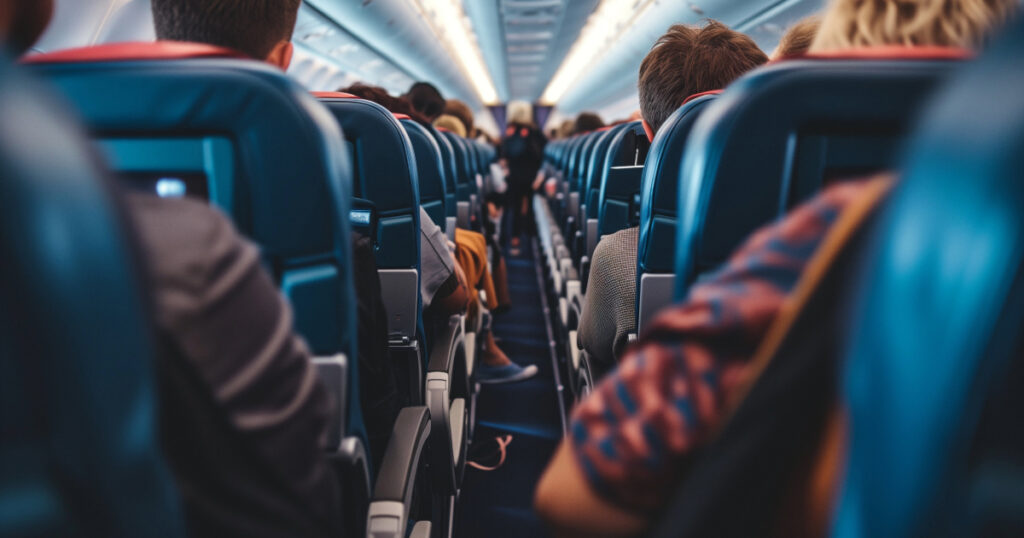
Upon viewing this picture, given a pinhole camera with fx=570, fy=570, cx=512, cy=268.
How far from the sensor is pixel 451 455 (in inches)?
76.2

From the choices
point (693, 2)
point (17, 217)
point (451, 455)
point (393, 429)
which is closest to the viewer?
point (17, 217)

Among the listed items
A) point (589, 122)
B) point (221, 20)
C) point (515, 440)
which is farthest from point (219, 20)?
point (589, 122)

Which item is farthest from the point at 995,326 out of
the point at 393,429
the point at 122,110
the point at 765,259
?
the point at 393,429

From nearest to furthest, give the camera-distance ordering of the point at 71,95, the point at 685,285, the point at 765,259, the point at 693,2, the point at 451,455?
the point at 765,259
the point at 71,95
the point at 685,285
the point at 451,455
the point at 693,2

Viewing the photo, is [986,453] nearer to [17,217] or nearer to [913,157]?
[913,157]

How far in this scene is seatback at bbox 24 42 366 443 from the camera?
31.9 inches

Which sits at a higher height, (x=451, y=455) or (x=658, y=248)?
(x=658, y=248)

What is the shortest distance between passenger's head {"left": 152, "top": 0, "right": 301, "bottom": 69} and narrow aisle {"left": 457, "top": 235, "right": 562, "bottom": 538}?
6.19 ft

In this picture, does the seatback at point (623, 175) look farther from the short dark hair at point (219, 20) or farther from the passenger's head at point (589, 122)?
the passenger's head at point (589, 122)

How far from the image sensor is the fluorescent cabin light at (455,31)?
8195mm

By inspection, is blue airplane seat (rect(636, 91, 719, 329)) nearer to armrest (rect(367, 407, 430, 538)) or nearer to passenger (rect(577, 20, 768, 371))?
passenger (rect(577, 20, 768, 371))

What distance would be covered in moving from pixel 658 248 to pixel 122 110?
1193mm

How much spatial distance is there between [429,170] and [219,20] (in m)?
1.30

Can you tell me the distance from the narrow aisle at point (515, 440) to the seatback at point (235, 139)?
167 cm
